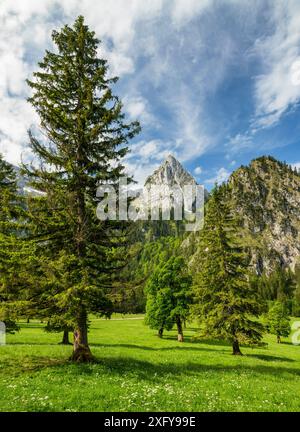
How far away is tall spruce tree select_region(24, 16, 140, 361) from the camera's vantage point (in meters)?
14.6

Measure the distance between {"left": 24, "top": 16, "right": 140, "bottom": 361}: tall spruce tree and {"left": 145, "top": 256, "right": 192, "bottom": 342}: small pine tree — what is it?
29802 mm

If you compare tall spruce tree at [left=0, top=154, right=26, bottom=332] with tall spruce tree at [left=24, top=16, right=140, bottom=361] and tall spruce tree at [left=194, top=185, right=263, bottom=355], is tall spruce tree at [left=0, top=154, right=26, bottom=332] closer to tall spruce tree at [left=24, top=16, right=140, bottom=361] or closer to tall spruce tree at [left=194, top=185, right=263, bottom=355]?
tall spruce tree at [left=24, top=16, right=140, bottom=361]

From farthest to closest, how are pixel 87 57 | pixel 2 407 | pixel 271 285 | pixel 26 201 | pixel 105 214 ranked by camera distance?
pixel 271 285 < pixel 87 57 < pixel 105 214 < pixel 26 201 < pixel 2 407

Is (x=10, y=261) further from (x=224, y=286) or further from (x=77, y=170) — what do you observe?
(x=224, y=286)

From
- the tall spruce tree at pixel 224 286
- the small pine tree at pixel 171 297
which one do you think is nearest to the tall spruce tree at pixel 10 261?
the tall spruce tree at pixel 224 286

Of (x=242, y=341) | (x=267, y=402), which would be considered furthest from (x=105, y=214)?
(x=242, y=341)

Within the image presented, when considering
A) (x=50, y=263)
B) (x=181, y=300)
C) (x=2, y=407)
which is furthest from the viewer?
(x=181, y=300)

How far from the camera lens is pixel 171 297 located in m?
45.1

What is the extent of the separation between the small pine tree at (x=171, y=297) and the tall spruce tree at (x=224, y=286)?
15.8 meters

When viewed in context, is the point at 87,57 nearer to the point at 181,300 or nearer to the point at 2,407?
the point at 2,407

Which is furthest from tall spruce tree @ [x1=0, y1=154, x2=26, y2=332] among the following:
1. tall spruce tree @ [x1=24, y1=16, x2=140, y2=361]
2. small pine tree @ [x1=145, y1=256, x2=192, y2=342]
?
small pine tree @ [x1=145, y1=256, x2=192, y2=342]

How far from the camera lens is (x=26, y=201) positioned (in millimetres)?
14422

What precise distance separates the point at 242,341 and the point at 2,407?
20919 mm

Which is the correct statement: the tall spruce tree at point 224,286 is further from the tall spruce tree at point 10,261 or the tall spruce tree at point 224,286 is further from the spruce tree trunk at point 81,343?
the tall spruce tree at point 10,261
